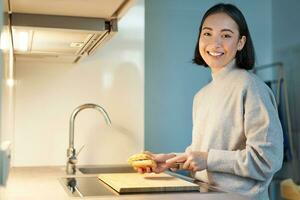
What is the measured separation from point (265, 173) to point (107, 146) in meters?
0.77

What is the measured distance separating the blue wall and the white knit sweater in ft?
4.98

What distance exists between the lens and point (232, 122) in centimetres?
122

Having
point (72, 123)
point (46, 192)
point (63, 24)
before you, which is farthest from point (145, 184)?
point (72, 123)

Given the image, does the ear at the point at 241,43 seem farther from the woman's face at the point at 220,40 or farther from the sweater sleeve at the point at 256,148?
the sweater sleeve at the point at 256,148

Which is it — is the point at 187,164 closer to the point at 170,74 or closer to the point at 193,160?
the point at 193,160

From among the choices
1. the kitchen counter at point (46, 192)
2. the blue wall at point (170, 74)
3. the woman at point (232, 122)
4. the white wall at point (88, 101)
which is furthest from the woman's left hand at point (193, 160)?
the blue wall at point (170, 74)

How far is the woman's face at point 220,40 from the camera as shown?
50.4 inches

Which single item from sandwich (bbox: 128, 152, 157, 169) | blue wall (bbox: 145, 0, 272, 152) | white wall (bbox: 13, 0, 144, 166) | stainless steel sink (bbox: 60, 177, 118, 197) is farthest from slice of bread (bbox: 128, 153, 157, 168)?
blue wall (bbox: 145, 0, 272, 152)

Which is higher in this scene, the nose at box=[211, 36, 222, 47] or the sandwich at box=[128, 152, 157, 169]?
the nose at box=[211, 36, 222, 47]

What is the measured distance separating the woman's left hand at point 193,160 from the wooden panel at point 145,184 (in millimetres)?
48

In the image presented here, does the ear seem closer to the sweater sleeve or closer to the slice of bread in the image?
the sweater sleeve

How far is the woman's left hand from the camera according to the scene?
1158mm

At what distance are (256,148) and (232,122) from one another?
0.12 metres

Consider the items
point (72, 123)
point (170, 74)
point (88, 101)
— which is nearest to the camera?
point (72, 123)
